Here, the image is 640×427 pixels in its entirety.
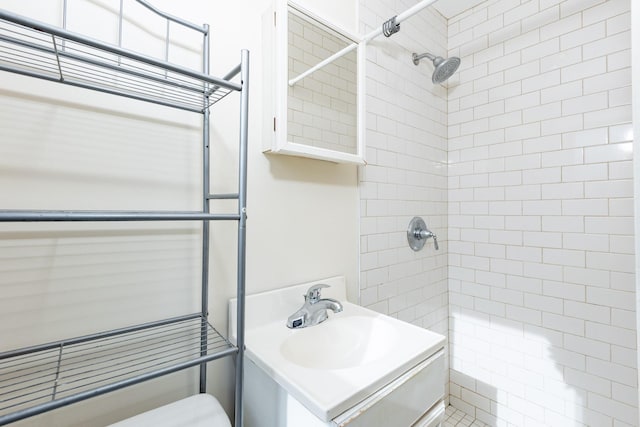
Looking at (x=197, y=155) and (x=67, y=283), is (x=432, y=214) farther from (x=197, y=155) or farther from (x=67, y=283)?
(x=67, y=283)

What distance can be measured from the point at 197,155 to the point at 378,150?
0.88 metres

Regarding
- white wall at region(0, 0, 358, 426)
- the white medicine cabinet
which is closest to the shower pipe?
the white medicine cabinet

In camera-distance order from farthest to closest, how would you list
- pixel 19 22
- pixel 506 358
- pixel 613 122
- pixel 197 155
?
1. pixel 506 358
2. pixel 613 122
3. pixel 197 155
4. pixel 19 22

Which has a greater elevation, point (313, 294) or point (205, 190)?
point (205, 190)

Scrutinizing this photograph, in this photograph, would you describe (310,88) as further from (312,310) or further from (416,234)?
(416,234)

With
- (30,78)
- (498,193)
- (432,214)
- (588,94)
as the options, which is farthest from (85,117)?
(588,94)

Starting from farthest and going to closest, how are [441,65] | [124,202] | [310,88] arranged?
1. [441,65]
2. [310,88]
3. [124,202]

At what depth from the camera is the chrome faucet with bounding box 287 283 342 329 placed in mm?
985

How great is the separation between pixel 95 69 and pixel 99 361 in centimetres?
73

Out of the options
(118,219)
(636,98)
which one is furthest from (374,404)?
(636,98)

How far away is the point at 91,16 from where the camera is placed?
716 millimetres

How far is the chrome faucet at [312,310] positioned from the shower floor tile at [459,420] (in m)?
1.31

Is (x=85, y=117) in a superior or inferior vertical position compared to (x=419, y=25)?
inferior

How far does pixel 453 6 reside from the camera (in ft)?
5.94
